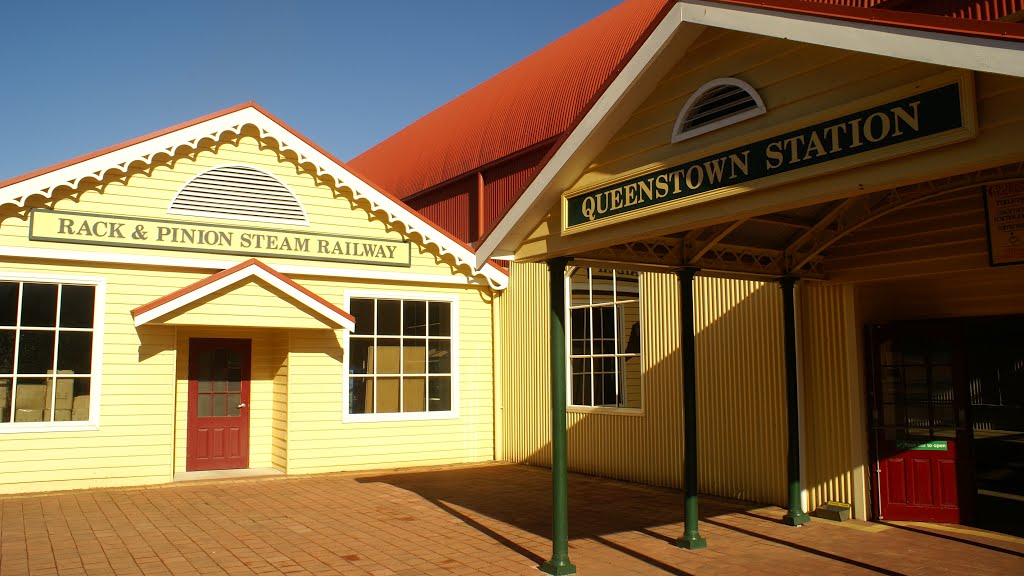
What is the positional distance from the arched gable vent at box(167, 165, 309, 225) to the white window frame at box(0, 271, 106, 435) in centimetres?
150

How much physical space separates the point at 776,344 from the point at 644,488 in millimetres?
2812

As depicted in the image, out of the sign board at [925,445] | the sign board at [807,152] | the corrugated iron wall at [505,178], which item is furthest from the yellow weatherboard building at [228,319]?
the sign board at [925,445]

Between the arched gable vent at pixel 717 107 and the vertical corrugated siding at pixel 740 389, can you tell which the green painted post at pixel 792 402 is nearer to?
the vertical corrugated siding at pixel 740 389

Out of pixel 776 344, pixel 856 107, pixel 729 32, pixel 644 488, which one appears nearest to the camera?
pixel 856 107

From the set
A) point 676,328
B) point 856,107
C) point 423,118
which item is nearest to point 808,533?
point 676,328

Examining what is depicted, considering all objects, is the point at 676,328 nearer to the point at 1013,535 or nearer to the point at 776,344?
the point at 776,344

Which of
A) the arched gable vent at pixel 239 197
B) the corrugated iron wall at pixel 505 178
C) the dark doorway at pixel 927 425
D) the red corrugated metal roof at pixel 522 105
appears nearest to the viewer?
the dark doorway at pixel 927 425

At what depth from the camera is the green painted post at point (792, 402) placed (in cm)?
821

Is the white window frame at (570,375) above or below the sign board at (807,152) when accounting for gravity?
below

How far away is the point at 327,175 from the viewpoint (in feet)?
41.3

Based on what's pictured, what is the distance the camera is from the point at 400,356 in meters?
13.2

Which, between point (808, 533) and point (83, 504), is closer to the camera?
point (808, 533)

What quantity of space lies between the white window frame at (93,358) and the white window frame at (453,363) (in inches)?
136

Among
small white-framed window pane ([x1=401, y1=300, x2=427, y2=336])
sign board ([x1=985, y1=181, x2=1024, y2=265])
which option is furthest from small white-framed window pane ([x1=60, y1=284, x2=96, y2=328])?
sign board ([x1=985, y1=181, x2=1024, y2=265])
